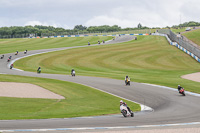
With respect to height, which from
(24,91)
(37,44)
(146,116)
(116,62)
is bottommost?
(116,62)

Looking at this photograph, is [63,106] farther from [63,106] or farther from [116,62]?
[116,62]

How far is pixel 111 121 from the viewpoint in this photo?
52.0ft

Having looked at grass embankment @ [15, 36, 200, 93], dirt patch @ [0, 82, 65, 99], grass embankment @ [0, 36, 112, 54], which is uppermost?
grass embankment @ [0, 36, 112, 54]

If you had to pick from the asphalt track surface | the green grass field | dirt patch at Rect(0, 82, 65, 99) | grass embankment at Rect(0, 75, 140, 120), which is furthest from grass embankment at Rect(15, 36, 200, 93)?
the green grass field

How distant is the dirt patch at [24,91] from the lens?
80.5ft

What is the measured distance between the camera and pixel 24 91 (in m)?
26.4

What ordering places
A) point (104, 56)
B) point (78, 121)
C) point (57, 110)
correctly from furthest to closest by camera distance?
point (104, 56), point (57, 110), point (78, 121)

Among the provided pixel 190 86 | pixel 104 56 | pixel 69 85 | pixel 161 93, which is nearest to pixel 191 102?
pixel 161 93

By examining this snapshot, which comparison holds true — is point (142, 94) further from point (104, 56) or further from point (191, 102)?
point (104, 56)

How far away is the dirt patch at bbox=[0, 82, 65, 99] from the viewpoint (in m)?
24.5

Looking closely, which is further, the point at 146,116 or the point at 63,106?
the point at 63,106

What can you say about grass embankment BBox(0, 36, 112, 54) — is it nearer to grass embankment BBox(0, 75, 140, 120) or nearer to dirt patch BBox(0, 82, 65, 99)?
dirt patch BBox(0, 82, 65, 99)

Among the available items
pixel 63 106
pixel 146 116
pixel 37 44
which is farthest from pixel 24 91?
pixel 37 44

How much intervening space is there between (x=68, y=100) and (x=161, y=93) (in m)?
8.99
